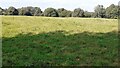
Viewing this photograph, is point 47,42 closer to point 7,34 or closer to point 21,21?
point 7,34

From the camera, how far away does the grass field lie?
12.4 metres

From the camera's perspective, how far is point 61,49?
46.1ft

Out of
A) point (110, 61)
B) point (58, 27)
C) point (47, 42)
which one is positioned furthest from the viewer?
point (58, 27)

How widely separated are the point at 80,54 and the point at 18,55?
3055 mm

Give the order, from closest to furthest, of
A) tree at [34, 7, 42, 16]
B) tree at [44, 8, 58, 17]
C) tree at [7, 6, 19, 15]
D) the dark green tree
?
tree at [7, 6, 19, 15], tree at [44, 8, 58, 17], the dark green tree, tree at [34, 7, 42, 16]

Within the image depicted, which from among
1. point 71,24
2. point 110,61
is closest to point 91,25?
point 71,24

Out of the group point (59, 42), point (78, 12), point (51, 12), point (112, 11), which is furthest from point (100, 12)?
point (59, 42)

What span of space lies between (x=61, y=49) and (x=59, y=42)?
136 cm

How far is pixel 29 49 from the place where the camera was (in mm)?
13953

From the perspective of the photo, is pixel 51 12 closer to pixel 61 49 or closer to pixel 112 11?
pixel 112 11

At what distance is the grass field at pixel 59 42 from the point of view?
12406mm

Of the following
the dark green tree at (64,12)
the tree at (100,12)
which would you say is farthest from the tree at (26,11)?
the tree at (100,12)

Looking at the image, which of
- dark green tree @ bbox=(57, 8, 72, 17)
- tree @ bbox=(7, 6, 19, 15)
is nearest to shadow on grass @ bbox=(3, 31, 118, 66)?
tree @ bbox=(7, 6, 19, 15)

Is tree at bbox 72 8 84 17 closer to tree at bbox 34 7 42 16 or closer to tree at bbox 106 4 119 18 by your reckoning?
tree at bbox 106 4 119 18
